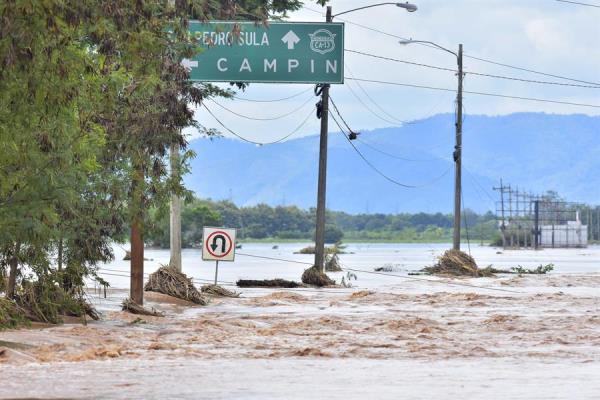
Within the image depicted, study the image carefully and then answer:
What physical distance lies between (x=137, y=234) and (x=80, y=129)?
6.73 m

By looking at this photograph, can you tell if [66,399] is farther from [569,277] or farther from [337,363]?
[569,277]

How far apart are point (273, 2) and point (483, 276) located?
1268 cm

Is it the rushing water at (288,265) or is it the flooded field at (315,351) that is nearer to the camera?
the flooded field at (315,351)

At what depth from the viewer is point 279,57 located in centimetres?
3931

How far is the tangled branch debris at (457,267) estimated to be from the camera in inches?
2008

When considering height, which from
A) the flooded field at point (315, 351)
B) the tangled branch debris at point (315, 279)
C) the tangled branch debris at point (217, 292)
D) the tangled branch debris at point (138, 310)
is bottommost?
the flooded field at point (315, 351)

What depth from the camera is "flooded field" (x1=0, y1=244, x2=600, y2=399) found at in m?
14.5

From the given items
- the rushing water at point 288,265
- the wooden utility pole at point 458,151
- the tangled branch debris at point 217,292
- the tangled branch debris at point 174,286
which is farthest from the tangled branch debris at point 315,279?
the wooden utility pole at point 458,151

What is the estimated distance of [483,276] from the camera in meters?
50.5

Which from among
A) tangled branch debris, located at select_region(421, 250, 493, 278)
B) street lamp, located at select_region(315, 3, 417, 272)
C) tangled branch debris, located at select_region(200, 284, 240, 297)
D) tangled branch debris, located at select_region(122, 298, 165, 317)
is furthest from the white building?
tangled branch debris, located at select_region(122, 298, 165, 317)

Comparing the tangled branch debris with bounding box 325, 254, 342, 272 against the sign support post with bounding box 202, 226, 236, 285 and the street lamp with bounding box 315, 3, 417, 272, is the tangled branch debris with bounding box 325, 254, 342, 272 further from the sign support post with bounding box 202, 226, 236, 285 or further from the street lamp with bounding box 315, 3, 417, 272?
the sign support post with bounding box 202, 226, 236, 285

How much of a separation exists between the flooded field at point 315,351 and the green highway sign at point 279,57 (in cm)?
864

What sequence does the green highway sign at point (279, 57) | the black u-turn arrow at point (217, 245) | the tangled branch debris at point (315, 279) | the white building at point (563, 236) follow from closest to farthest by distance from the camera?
the black u-turn arrow at point (217, 245) → the green highway sign at point (279, 57) → the tangled branch debris at point (315, 279) → the white building at point (563, 236)

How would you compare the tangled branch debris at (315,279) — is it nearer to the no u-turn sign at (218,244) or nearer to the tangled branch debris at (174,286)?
the no u-turn sign at (218,244)
